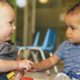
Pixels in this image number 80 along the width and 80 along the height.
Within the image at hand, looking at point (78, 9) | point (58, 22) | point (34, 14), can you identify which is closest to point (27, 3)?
point (34, 14)

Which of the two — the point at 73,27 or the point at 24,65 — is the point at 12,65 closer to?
the point at 24,65

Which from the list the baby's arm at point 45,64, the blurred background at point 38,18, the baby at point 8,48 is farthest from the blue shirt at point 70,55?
the blurred background at point 38,18

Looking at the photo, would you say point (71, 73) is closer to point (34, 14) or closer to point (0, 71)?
point (0, 71)

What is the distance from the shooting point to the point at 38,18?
833 cm

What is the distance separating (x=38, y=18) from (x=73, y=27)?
21.6ft

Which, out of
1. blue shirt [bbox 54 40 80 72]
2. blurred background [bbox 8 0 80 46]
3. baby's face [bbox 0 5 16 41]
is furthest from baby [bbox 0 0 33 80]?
blurred background [bbox 8 0 80 46]

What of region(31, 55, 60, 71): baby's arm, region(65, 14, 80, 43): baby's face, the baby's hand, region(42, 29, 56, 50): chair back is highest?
region(65, 14, 80, 43): baby's face

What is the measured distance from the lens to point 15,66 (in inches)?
57.4

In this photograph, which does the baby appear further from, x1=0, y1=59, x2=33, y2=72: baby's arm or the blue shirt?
the blue shirt

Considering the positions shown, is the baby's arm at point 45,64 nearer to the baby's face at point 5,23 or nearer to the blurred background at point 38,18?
the baby's face at point 5,23

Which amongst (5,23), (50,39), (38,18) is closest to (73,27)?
(5,23)

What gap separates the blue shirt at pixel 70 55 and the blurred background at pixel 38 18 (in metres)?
6.09

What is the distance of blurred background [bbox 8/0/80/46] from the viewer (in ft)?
26.6

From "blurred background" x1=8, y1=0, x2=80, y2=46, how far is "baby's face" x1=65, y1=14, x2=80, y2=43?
6179mm
